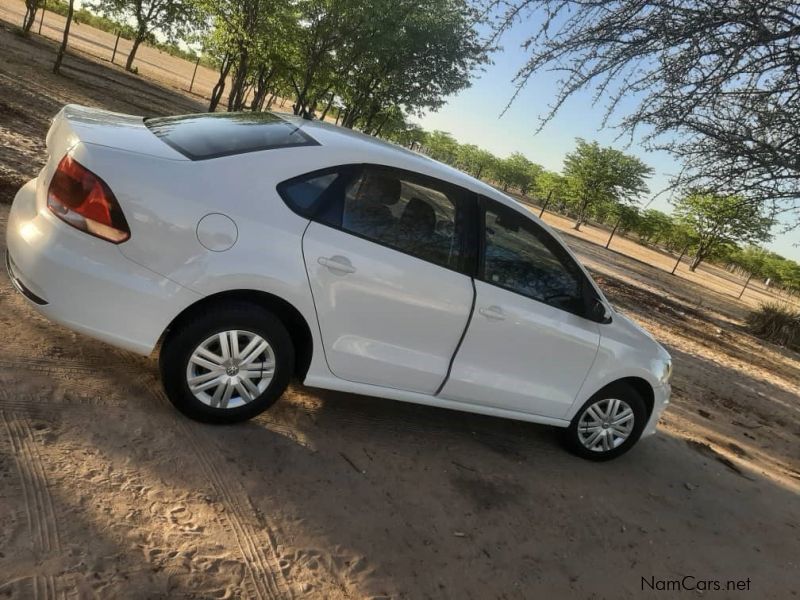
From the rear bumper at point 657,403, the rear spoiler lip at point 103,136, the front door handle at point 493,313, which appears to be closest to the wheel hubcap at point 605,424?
the rear bumper at point 657,403

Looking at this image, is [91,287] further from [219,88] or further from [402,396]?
[219,88]

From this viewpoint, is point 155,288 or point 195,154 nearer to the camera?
point 155,288

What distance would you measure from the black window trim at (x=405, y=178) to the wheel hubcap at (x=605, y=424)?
1.68 meters

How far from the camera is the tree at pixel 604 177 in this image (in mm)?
48156

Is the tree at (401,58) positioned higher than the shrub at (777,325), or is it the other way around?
the tree at (401,58)

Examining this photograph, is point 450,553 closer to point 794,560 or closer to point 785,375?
point 794,560

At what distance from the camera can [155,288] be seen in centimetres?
287

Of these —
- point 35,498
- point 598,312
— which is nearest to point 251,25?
point 598,312

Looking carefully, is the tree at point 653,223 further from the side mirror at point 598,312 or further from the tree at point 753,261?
the side mirror at point 598,312

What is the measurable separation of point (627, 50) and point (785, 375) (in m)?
9.85

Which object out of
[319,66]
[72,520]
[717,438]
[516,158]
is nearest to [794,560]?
[717,438]

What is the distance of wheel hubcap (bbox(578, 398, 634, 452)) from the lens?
4406 mm

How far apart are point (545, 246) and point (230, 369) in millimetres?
2258

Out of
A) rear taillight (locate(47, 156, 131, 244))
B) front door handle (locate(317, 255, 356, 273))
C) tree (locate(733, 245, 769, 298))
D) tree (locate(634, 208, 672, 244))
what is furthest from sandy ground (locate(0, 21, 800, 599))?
→ tree (locate(733, 245, 769, 298))
